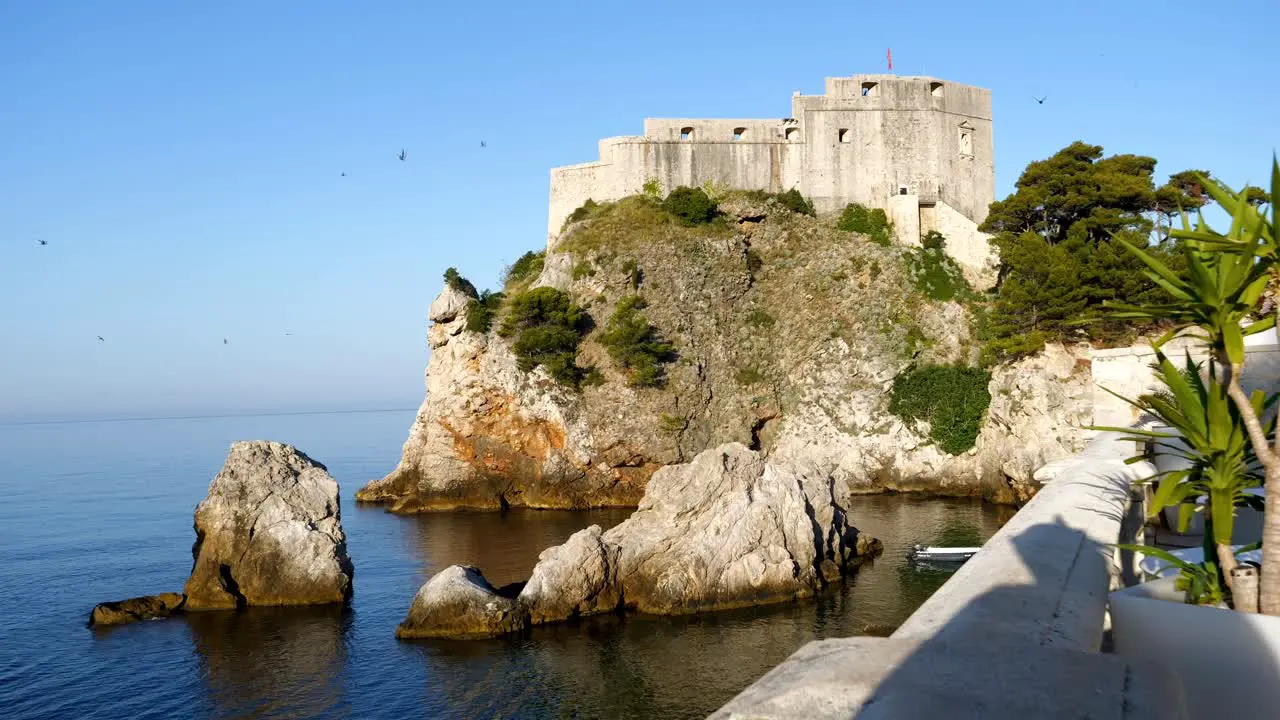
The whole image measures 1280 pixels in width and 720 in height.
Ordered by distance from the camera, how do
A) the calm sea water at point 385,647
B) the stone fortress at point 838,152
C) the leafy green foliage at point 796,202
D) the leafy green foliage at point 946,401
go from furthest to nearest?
1. the leafy green foliage at point 796,202
2. the stone fortress at point 838,152
3. the leafy green foliage at point 946,401
4. the calm sea water at point 385,647

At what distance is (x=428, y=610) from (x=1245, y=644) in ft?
69.9

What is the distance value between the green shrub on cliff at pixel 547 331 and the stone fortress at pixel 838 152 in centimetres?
859

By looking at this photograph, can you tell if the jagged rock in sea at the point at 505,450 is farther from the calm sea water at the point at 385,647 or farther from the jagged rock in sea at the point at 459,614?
the jagged rock in sea at the point at 459,614

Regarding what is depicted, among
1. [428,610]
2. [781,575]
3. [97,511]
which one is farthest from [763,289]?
[97,511]

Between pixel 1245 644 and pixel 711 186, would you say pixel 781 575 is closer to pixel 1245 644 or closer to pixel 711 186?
pixel 1245 644

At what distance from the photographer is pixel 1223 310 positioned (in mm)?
5195

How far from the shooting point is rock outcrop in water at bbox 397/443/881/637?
2355 centimetres

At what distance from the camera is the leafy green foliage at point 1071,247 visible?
38.7 m

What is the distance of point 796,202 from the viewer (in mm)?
53438

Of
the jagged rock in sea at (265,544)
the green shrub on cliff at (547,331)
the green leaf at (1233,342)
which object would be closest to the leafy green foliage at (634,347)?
the green shrub on cliff at (547,331)

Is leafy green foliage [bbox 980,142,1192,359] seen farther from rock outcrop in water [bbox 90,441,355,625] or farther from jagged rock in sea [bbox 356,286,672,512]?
rock outcrop in water [bbox 90,441,355,625]

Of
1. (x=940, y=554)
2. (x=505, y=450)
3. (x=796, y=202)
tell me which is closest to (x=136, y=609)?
(x=505, y=450)

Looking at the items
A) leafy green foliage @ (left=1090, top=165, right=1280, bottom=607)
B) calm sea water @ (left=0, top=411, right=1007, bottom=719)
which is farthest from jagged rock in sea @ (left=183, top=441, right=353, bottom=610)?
leafy green foliage @ (left=1090, top=165, right=1280, bottom=607)

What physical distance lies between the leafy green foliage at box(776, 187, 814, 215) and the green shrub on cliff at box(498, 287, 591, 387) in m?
13.5
